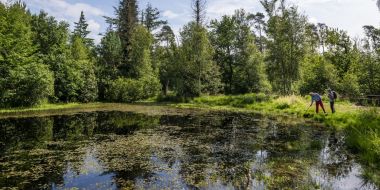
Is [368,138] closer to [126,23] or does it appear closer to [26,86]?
[26,86]

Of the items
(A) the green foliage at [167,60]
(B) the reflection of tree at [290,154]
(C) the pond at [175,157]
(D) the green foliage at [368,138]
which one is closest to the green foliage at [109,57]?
(A) the green foliage at [167,60]

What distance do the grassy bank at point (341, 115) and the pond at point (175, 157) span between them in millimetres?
601

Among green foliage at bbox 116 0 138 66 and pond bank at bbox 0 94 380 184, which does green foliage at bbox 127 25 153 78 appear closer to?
green foliage at bbox 116 0 138 66

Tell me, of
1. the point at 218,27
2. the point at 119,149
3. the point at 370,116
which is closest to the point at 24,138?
the point at 119,149

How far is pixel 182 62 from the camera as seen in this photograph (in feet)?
147

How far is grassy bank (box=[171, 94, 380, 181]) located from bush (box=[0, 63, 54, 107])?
57.5ft

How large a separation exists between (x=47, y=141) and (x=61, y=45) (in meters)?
27.9

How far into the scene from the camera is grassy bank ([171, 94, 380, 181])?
41.3 ft

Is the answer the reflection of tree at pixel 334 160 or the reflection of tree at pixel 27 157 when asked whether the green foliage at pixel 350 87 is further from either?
the reflection of tree at pixel 27 157

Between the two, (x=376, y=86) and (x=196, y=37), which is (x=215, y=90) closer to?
(x=196, y=37)

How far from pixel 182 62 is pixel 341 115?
25199 millimetres

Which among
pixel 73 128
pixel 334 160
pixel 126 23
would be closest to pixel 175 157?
pixel 334 160

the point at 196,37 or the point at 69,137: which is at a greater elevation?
the point at 196,37

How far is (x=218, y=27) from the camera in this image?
53.0 meters
